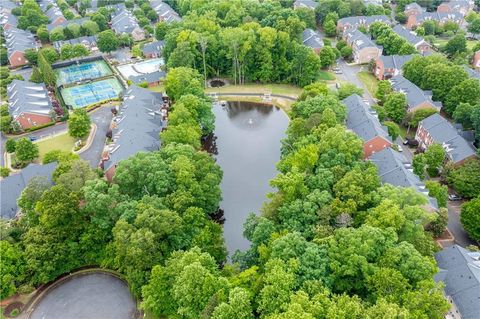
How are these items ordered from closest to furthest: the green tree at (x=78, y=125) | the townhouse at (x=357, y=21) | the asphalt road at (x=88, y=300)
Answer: the asphalt road at (x=88, y=300) < the green tree at (x=78, y=125) < the townhouse at (x=357, y=21)

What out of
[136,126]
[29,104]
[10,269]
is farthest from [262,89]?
[10,269]

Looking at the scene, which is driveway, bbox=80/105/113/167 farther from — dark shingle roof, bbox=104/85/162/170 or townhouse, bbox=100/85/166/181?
dark shingle roof, bbox=104/85/162/170

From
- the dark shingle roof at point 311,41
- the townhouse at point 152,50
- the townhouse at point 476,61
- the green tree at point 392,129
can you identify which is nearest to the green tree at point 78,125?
the townhouse at point 152,50

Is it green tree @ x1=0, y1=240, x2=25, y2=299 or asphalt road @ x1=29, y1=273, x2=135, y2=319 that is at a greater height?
green tree @ x1=0, y1=240, x2=25, y2=299

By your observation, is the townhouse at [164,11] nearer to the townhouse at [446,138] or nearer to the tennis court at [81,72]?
the tennis court at [81,72]

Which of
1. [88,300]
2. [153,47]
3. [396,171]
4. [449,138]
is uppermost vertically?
[396,171]

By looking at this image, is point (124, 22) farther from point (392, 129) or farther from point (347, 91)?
point (392, 129)

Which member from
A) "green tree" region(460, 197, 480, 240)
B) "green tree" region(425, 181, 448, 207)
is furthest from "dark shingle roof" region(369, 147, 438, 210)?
"green tree" region(460, 197, 480, 240)
